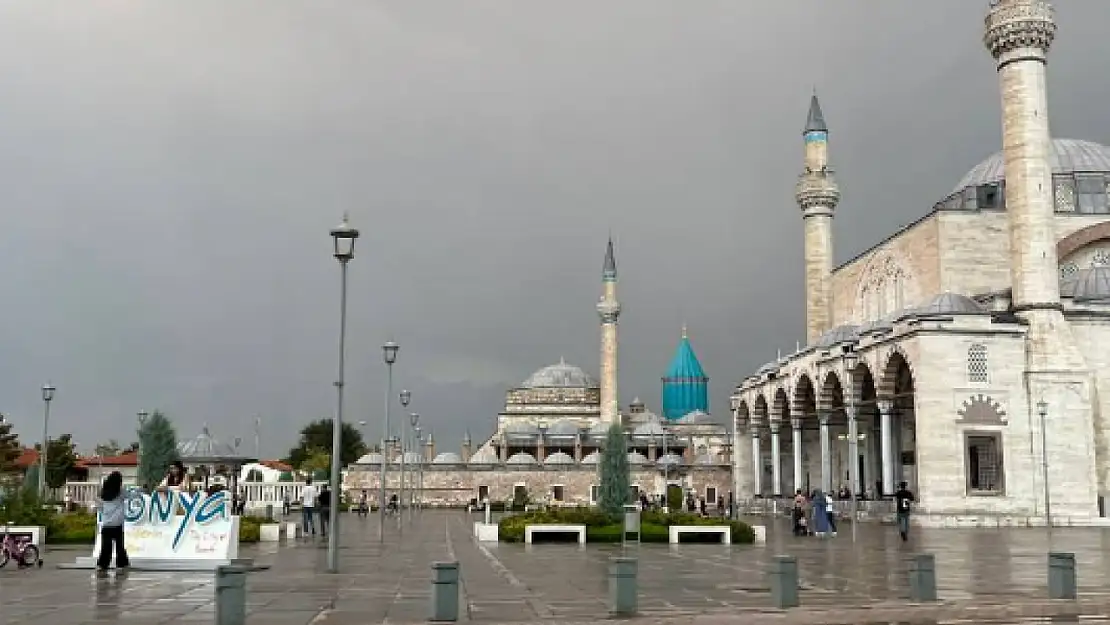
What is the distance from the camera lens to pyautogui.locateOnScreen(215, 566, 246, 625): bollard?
8.90 metres

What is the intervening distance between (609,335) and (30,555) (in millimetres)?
56468

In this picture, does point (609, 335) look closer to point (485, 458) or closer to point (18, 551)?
point (485, 458)

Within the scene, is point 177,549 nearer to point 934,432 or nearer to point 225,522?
point 225,522

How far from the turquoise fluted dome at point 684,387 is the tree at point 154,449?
6518 cm

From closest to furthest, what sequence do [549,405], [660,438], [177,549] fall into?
1. [177,549]
2. [660,438]
3. [549,405]

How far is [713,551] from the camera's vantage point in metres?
21.3

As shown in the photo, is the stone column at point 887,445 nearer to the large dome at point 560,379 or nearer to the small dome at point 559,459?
the small dome at point 559,459

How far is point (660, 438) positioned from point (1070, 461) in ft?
142

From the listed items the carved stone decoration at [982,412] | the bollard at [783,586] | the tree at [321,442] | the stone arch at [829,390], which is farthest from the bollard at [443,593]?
the tree at [321,442]

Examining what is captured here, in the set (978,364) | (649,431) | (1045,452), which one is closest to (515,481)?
(649,431)

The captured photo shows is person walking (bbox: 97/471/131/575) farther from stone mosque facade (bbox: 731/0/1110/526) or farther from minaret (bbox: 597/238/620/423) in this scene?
minaret (bbox: 597/238/620/423)

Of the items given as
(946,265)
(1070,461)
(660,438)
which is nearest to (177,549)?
(1070,461)

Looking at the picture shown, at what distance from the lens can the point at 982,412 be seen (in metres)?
36.1

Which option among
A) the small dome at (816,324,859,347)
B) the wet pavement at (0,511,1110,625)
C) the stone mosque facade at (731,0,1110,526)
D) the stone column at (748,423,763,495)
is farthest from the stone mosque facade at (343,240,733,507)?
the wet pavement at (0,511,1110,625)
